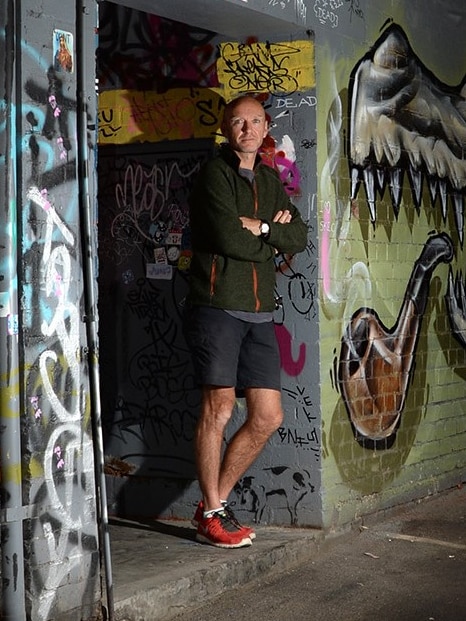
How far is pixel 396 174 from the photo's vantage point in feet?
26.3

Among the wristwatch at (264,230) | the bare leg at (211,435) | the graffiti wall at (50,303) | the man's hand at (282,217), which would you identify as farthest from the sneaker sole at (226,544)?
the man's hand at (282,217)

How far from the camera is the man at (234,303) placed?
6.39 metres

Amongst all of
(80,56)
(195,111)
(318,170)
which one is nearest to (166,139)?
(195,111)

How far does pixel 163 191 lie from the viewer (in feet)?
24.1

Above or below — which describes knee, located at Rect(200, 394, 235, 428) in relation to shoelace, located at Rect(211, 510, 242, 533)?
above

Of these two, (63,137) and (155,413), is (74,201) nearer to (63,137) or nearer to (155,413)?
(63,137)

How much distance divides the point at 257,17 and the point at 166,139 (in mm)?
971

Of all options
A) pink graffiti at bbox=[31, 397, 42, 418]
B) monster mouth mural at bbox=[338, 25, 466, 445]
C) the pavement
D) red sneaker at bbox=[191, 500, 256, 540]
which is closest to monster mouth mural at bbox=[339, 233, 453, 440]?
monster mouth mural at bbox=[338, 25, 466, 445]

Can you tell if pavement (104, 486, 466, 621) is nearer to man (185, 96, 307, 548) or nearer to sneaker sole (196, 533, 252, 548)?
sneaker sole (196, 533, 252, 548)

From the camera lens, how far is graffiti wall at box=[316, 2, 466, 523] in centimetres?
725

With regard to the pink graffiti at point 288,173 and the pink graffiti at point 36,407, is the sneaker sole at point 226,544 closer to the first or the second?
the pink graffiti at point 36,407

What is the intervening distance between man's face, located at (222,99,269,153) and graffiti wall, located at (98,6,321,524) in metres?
0.54

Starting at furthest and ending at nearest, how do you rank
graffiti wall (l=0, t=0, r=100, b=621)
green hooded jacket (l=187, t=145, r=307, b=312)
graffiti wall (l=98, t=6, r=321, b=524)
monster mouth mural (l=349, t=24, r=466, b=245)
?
monster mouth mural (l=349, t=24, r=466, b=245) < graffiti wall (l=98, t=6, r=321, b=524) < green hooded jacket (l=187, t=145, r=307, b=312) < graffiti wall (l=0, t=0, r=100, b=621)

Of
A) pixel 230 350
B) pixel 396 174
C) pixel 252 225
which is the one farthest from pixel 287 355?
pixel 396 174
